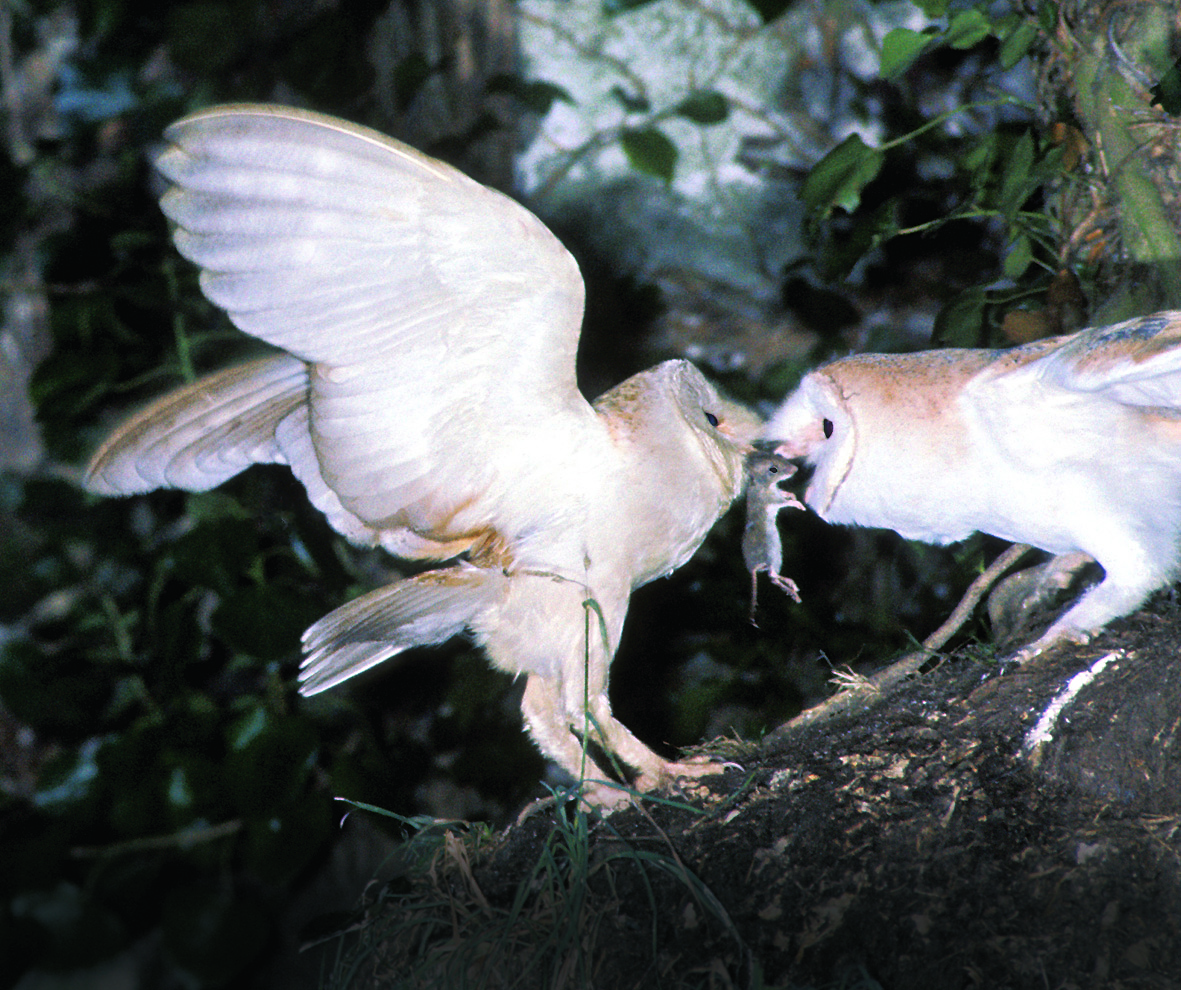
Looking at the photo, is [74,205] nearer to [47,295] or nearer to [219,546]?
[47,295]

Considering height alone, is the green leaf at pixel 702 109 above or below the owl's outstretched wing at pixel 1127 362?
above

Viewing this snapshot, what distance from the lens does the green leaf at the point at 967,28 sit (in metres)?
1.13

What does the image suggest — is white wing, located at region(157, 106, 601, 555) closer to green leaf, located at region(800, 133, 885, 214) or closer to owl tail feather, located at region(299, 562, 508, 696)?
owl tail feather, located at region(299, 562, 508, 696)

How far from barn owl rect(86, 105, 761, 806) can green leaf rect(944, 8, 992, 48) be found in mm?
561

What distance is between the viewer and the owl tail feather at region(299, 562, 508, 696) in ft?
3.13

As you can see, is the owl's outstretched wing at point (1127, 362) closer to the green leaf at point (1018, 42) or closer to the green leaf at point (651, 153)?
the green leaf at point (1018, 42)

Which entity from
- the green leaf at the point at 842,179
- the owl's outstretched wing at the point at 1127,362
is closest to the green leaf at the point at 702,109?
the green leaf at the point at 842,179

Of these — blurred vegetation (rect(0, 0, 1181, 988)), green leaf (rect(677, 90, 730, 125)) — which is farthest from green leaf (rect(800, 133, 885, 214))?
green leaf (rect(677, 90, 730, 125))

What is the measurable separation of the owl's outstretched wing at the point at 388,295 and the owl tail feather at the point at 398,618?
0.08 metres

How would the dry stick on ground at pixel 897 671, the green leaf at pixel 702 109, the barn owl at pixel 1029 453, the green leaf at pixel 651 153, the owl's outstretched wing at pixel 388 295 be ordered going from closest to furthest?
the owl's outstretched wing at pixel 388 295 → the barn owl at pixel 1029 453 → the dry stick on ground at pixel 897 671 → the green leaf at pixel 651 153 → the green leaf at pixel 702 109

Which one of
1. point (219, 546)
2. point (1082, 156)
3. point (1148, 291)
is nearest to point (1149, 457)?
point (1148, 291)

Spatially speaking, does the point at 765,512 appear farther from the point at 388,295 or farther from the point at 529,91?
the point at 529,91

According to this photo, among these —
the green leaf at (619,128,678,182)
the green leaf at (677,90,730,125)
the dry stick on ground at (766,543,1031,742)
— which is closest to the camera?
the dry stick on ground at (766,543,1031,742)

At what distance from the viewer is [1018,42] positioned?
115 centimetres
